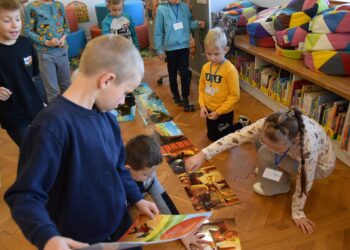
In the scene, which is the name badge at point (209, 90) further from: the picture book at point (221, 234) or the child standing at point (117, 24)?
the child standing at point (117, 24)

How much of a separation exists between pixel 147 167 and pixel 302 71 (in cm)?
167

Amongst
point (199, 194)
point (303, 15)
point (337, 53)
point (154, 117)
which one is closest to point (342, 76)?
point (337, 53)

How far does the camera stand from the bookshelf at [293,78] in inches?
84.5

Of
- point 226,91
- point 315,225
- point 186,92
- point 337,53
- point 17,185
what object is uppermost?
point 17,185

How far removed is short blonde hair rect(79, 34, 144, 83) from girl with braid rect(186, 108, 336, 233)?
0.96m

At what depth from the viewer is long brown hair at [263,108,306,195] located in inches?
58.4

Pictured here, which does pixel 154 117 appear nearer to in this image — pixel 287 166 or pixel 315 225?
pixel 287 166

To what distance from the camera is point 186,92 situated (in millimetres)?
3273

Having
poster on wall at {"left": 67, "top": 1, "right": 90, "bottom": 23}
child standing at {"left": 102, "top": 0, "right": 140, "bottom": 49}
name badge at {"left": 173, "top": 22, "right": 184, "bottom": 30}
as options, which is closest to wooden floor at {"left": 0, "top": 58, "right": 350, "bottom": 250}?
name badge at {"left": 173, "top": 22, "right": 184, "bottom": 30}

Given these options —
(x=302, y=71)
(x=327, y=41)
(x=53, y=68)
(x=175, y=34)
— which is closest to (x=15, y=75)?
(x=53, y=68)

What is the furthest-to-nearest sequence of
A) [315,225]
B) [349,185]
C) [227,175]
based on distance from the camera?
[227,175] → [349,185] → [315,225]

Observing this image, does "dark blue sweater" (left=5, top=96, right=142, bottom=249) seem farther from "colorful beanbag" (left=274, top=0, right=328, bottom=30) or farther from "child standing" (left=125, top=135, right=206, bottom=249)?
"colorful beanbag" (left=274, top=0, right=328, bottom=30)

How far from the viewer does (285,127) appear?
4.87ft

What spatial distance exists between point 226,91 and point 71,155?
184 centimetres
